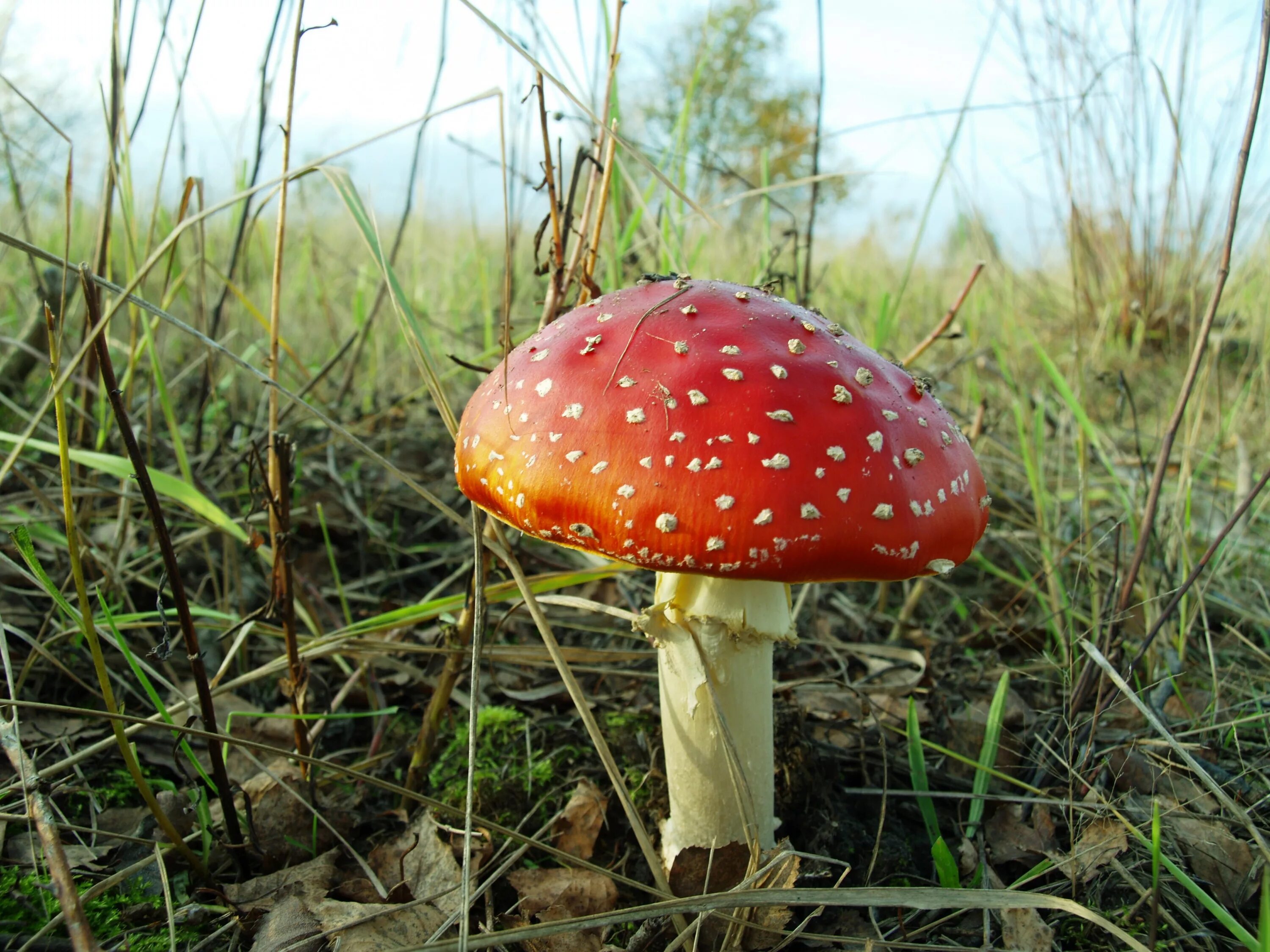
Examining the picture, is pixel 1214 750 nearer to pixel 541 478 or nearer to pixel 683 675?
pixel 683 675

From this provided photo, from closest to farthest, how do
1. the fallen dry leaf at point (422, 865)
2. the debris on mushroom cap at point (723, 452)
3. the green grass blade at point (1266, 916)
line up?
1. the green grass blade at point (1266, 916)
2. the debris on mushroom cap at point (723, 452)
3. the fallen dry leaf at point (422, 865)

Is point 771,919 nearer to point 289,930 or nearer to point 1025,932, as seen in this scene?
point 1025,932

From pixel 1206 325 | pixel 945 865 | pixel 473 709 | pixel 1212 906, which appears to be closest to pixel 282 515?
pixel 473 709

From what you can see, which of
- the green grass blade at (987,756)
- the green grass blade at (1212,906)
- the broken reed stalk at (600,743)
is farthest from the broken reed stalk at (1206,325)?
the broken reed stalk at (600,743)

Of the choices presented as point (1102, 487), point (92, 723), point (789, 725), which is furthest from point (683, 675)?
point (1102, 487)

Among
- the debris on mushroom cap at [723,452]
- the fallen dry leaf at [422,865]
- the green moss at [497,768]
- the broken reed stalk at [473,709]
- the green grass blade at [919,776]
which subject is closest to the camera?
the broken reed stalk at [473,709]

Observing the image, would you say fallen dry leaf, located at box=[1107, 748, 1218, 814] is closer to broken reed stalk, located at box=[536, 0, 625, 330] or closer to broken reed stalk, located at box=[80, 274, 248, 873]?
broken reed stalk, located at box=[536, 0, 625, 330]

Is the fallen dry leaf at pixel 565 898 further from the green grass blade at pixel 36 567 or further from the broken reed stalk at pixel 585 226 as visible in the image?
the broken reed stalk at pixel 585 226
